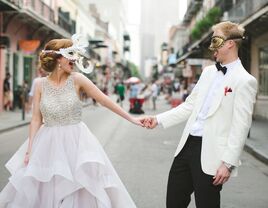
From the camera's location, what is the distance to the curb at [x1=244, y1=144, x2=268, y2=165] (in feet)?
33.1

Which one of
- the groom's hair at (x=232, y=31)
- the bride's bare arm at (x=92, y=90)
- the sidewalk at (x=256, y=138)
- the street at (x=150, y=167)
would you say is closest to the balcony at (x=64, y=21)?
the sidewalk at (x=256, y=138)

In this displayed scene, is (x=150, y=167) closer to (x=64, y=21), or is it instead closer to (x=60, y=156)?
→ (x=60, y=156)

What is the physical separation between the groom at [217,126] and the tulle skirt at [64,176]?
540 mm

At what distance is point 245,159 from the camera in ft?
34.7

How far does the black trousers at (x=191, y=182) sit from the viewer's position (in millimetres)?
3629

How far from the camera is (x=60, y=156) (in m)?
3.99

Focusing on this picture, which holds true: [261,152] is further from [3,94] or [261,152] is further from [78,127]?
[3,94]

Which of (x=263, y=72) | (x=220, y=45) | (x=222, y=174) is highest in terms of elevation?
(x=263, y=72)

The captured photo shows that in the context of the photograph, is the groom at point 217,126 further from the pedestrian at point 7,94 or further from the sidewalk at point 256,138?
the pedestrian at point 7,94

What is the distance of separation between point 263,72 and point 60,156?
776 inches

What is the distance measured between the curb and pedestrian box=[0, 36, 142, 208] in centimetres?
640

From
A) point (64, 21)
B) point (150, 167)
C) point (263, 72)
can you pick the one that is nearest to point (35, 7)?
point (64, 21)

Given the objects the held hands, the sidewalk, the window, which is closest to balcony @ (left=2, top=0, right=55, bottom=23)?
the sidewalk

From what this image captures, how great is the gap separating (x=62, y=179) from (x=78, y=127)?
0.43 m
